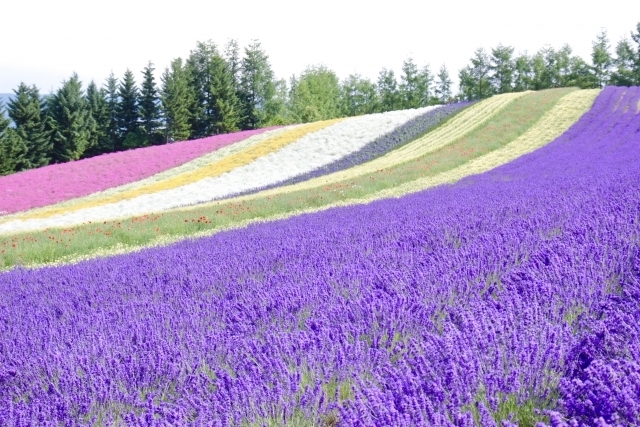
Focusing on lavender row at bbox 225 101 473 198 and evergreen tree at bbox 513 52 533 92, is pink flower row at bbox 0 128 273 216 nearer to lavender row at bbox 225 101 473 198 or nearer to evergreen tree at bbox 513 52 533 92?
lavender row at bbox 225 101 473 198

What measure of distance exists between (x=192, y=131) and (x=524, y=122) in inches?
1271

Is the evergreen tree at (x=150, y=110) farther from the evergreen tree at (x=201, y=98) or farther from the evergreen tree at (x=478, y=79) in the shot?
the evergreen tree at (x=478, y=79)

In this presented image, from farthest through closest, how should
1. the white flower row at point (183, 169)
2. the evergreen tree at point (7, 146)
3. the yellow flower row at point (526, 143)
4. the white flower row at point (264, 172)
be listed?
the evergreen tree at point (7, 146)
the white flower row at point (183, 169)
the white flower row at point (264, 172)
the yellow flower row at point (526, 143)

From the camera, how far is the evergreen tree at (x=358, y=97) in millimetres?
71625

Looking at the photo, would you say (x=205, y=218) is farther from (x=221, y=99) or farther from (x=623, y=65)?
(x=623, y=65)

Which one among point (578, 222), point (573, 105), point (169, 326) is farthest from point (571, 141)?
point (169, 326)

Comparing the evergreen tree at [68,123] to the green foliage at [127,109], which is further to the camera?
the green foliage at [127,109]

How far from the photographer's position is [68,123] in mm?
45562

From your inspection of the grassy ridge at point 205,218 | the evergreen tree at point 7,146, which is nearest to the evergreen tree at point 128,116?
the evergreen tree at point 7,146

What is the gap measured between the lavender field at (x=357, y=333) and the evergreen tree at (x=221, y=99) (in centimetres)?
4600

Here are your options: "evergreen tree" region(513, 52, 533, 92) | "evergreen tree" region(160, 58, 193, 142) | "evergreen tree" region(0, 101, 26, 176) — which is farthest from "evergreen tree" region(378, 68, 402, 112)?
"evergreen tree" region(0, 101, 26, 176)

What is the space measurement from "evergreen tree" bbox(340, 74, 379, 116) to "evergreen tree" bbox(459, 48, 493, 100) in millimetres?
10822

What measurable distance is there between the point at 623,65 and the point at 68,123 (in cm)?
5384

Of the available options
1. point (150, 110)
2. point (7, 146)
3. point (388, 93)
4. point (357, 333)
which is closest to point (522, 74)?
point (388, 93)
